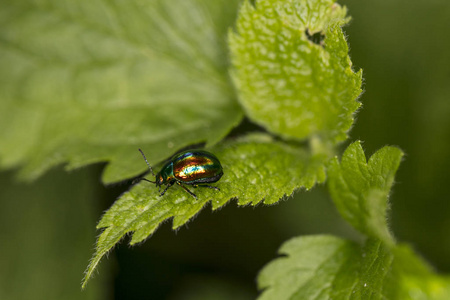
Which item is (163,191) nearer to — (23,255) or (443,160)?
(23,255)

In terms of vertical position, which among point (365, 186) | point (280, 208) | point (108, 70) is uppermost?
point (365, 186)

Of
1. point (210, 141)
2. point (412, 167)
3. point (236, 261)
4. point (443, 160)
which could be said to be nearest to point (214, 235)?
point (236, 261)

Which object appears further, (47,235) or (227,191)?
(47,235)

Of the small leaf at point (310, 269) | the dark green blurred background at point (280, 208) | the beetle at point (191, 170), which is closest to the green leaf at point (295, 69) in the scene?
the beetle at point (191, 170)

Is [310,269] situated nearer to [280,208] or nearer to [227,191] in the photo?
[227,191]

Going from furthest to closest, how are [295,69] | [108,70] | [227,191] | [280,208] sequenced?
[280,208], [108,70], [295,69], [227,191]

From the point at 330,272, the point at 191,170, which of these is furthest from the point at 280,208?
the point at 330,272

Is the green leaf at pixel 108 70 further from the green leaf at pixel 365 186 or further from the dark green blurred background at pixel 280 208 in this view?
the green leaf at pixel 365 186

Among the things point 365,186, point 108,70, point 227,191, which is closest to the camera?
point 365,186
